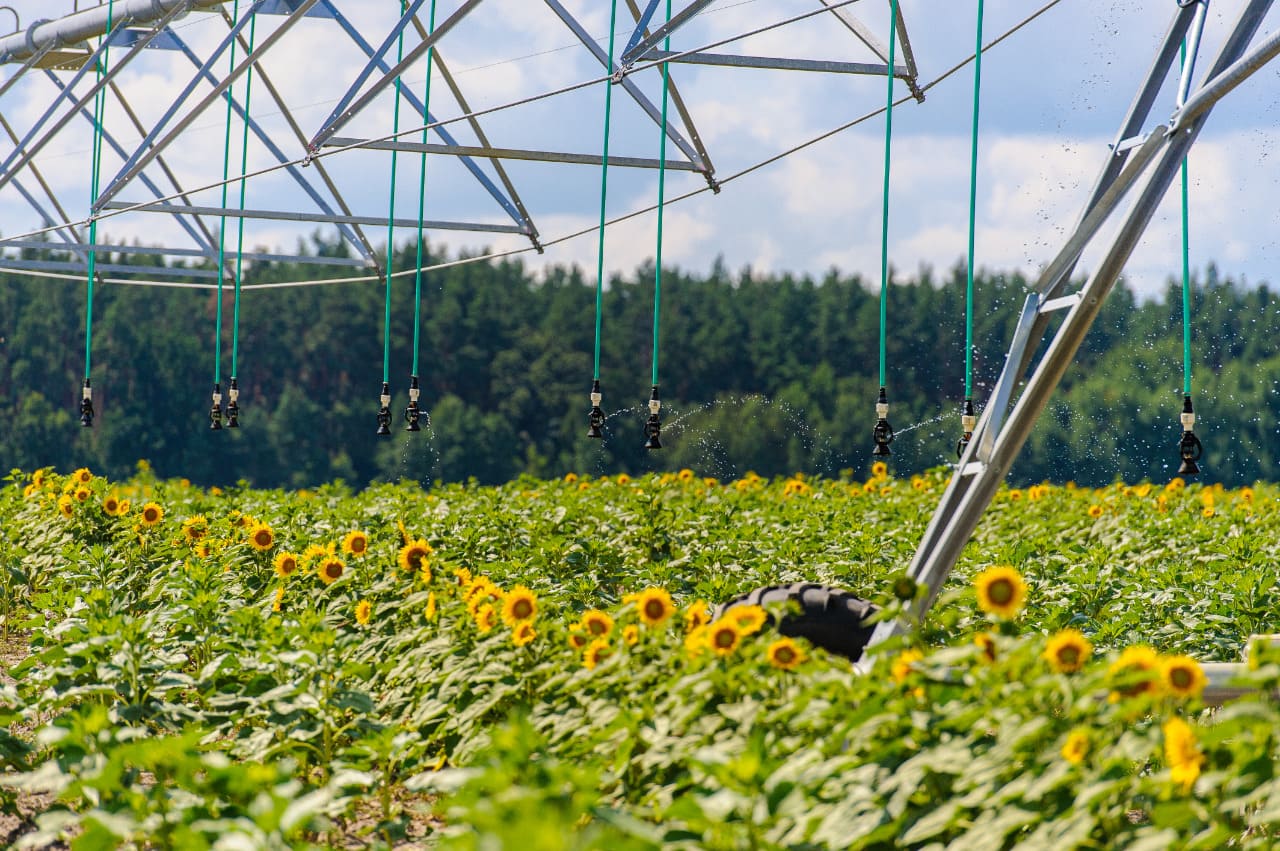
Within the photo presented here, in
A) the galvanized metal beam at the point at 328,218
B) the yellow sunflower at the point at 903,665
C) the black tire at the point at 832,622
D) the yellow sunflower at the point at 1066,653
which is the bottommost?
the black tire at the point at 832,622

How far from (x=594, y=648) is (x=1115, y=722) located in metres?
1.08

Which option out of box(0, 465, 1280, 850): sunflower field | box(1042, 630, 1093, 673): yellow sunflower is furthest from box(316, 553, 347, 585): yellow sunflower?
box(1042, 630, 1093, 673): yellow sunflower

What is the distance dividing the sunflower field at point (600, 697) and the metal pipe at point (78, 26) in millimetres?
3101

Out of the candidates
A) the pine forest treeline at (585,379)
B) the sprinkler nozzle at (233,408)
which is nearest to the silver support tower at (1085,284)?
the sprinkler nozzle at (233,408)

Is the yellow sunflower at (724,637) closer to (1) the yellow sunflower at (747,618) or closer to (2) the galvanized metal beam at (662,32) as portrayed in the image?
(1) the yellow sunflower at (747,618)

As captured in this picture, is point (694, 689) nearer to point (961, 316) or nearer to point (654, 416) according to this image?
point (654, 416)

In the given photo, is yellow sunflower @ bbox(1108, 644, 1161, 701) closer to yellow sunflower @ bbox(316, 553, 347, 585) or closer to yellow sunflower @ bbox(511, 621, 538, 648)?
yellow sunflower @ bbox(511, 621, 538, 648)

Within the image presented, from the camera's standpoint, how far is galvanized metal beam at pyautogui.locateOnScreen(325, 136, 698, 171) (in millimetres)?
6316

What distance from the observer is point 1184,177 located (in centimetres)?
418

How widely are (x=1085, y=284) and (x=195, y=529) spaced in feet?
11.2

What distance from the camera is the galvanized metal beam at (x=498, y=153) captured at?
6.32 m

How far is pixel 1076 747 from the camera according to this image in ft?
6.57

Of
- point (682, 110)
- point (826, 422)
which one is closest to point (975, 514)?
point (682, 110)

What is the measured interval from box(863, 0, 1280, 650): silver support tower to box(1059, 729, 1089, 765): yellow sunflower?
5.35 ft
